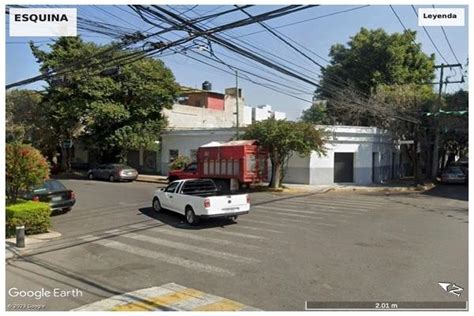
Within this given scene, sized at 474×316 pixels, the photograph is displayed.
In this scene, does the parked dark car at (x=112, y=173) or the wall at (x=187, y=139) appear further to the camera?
the wall at (x=187, y=139)

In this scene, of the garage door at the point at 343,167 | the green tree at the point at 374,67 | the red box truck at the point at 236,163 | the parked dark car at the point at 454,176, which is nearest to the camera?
the red box truck at the point at 236,163

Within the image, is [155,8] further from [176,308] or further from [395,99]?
[395,99]

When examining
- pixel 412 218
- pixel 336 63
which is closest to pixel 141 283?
pixel 412 218

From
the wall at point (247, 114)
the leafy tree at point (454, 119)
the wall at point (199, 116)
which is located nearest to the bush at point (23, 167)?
the wall at point (199, 116)

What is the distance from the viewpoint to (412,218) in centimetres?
1261

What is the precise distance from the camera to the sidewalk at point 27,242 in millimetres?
8186

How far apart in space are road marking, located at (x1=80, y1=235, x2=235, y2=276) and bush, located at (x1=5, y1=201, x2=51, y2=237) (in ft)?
4.15

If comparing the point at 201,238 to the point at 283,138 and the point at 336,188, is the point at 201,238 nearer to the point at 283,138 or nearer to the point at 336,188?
the point at 283,138

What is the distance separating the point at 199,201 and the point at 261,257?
350cm

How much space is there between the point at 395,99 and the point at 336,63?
9.12 m

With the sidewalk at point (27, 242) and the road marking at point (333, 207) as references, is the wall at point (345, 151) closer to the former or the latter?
the road marking at point (333, 207)

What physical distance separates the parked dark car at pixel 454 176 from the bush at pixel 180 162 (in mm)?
17293

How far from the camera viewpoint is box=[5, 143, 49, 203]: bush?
9750 millimetres

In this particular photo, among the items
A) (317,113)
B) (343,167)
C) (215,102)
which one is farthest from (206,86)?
(343,167)
